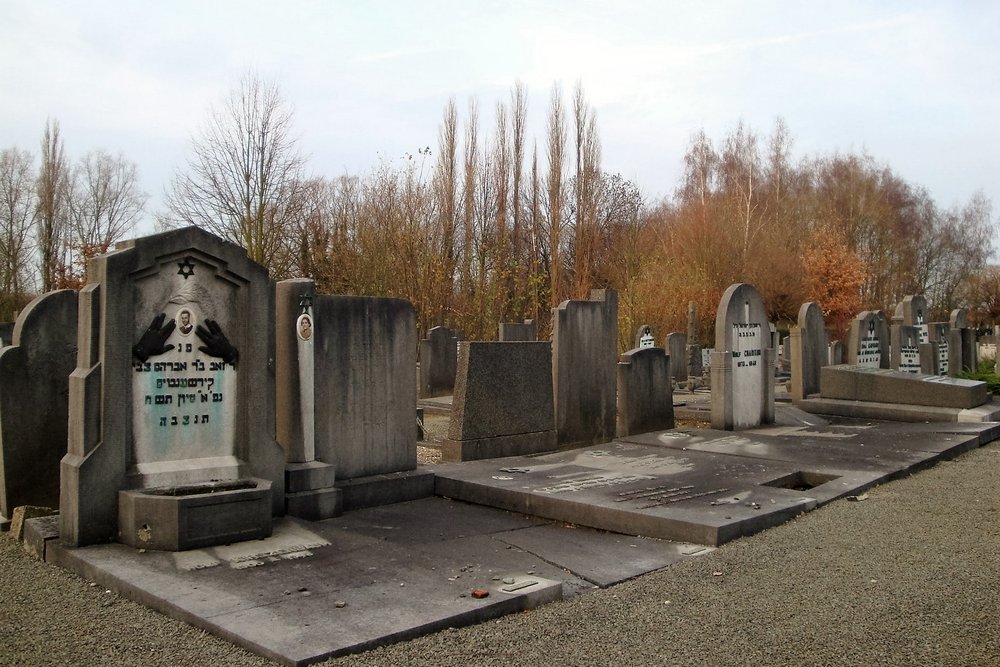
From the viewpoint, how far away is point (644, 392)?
11.4 metres

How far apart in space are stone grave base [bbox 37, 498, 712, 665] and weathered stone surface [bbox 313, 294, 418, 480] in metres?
0.81

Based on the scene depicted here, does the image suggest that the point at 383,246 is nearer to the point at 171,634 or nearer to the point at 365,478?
the point at 365,478

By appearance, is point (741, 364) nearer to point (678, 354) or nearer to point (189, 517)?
point (189, 517)

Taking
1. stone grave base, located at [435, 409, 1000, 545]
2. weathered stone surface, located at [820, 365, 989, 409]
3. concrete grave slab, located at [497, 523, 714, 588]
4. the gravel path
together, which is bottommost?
concrete grave slab, located at [497, 523, 714, 588]

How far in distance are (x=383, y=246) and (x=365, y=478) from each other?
17073 mm

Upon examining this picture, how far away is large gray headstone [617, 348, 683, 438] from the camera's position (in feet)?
36.5

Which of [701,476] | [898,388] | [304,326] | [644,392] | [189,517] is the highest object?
[304,326]

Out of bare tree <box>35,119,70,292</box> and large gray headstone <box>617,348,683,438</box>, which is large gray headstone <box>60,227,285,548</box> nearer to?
large gray headstone <box>617,348,683,438</box>

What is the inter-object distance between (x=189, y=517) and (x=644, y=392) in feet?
23.7

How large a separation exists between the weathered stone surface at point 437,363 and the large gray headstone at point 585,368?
7806 millimetres

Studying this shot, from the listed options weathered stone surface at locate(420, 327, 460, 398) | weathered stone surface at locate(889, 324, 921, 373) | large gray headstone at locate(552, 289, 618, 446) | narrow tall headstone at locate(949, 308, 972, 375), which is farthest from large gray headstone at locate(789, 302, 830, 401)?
narrow tall headstone at locate(949, 308, 972, 375)

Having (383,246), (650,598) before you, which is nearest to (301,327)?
(650,598)

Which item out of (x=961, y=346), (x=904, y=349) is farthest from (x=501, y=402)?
(x=961, y=346)

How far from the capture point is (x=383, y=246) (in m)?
23.9
